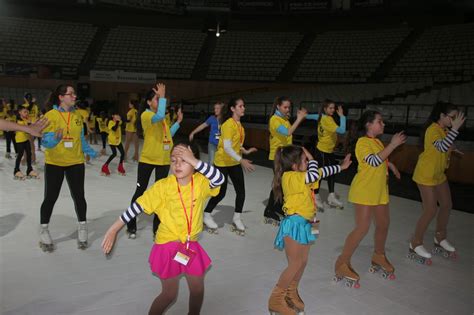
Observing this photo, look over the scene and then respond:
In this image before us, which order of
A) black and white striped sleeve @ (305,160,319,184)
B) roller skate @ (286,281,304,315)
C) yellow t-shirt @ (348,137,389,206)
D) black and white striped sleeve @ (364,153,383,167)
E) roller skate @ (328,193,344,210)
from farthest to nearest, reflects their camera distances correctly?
1. roller skate @ (328,193,344,210)
2. yellow t-shirt @ (348,137,389,206)
3. black and white striped sleeve @ (364,153,383,167)
4. roller skate @ (286,281,304,315)
5. black and white striped sleeve @ (305,160,319,184)

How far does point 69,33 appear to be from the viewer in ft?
82.3

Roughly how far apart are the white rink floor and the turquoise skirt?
654mm

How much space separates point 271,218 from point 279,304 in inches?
116

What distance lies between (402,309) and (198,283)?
6.20 feet

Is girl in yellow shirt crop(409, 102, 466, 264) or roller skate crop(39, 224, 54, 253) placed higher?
girl in yellow shirt crop(409, 102, 466, 264)

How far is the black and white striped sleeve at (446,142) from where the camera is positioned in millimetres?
4586

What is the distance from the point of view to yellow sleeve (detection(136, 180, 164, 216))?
9.37ft

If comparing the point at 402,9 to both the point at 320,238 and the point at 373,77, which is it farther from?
the point at 320,238

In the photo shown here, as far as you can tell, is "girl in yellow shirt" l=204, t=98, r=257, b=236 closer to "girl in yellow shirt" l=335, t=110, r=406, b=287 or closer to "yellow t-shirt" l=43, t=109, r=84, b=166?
"girl in yellow shirt" l=335, t=110, r=406, b=287

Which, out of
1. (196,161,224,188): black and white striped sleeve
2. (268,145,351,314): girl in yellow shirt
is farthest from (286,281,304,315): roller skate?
(196,161,224,188): black and white striped sleeve

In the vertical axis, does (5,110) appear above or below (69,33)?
below

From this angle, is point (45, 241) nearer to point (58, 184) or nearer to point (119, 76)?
point (58, 184)

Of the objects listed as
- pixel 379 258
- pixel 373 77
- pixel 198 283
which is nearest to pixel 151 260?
pixel 198 283

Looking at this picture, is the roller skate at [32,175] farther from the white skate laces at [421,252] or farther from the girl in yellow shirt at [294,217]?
the white skate laces at [421,252]
